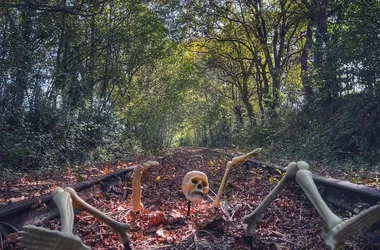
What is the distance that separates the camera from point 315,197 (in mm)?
2146

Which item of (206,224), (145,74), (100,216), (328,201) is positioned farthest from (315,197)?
(145,74)

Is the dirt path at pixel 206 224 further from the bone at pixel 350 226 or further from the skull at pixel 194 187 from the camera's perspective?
the bone at pixel 350 226

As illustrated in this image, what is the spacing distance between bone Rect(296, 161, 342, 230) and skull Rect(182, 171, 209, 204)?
3.78ft

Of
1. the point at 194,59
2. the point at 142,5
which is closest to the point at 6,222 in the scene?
the point at 142,5

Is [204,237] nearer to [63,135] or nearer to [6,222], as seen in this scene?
[6,222]

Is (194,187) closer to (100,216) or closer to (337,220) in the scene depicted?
(100,216)

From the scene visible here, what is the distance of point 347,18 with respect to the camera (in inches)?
354

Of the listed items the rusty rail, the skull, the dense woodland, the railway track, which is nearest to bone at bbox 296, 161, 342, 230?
the railway track

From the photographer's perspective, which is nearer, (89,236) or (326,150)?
(89,236)

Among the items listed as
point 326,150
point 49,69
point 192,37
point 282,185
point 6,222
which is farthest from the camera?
point 192,37

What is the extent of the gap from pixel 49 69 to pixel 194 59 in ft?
56.7

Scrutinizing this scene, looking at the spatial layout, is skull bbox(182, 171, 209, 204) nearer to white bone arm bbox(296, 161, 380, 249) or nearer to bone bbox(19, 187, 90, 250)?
white bone arm bbox(296, 161, 380, 249)

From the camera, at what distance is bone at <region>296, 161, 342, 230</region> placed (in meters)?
1.90

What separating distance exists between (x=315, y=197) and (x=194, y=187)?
142cm
